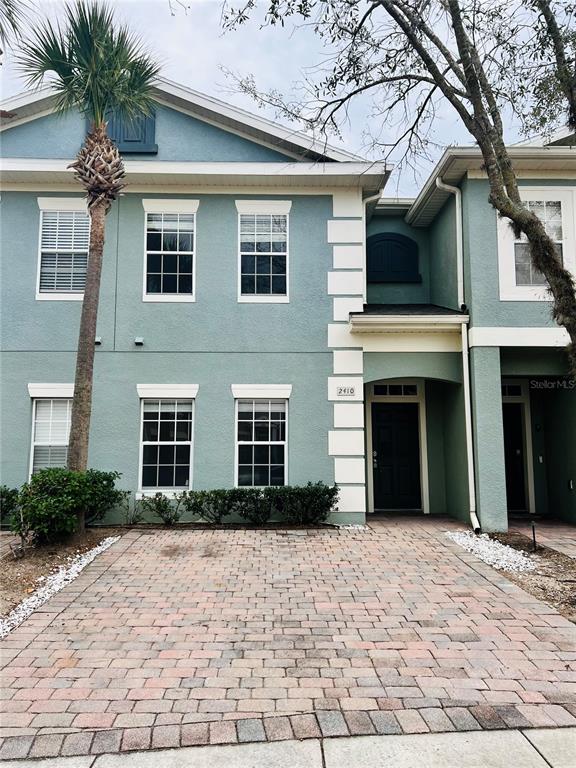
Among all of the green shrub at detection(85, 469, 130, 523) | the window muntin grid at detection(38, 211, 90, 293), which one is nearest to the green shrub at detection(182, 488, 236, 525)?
the green shrub at detection(85, 469, 130, 523)

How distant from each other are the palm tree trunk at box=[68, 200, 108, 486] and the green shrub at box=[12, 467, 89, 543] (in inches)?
15.9

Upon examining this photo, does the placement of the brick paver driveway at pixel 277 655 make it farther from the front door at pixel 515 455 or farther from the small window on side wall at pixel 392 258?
the small window on side wall at pixel 392 258

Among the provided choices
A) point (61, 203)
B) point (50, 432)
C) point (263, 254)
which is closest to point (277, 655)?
point (50, 432)

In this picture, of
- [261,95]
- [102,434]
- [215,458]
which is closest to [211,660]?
[215,458]

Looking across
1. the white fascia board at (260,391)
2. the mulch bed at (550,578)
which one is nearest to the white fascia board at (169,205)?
the white fascia board at (260,391)

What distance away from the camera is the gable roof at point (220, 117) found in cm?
1048

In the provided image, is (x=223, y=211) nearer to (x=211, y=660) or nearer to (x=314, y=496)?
(x=314, y=496)

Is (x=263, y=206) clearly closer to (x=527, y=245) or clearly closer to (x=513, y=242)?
(x=513, y=242)

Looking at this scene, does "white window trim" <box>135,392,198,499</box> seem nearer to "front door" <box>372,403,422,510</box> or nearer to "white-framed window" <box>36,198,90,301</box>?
"white-framed window" <box>36,198,90,301</box>

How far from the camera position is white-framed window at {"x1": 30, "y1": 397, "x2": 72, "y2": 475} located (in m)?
10.2

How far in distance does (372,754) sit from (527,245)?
9.36 m

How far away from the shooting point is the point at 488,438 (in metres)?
9.76

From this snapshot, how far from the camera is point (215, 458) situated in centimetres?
1017

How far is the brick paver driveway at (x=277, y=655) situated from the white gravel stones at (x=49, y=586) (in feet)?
0.56
